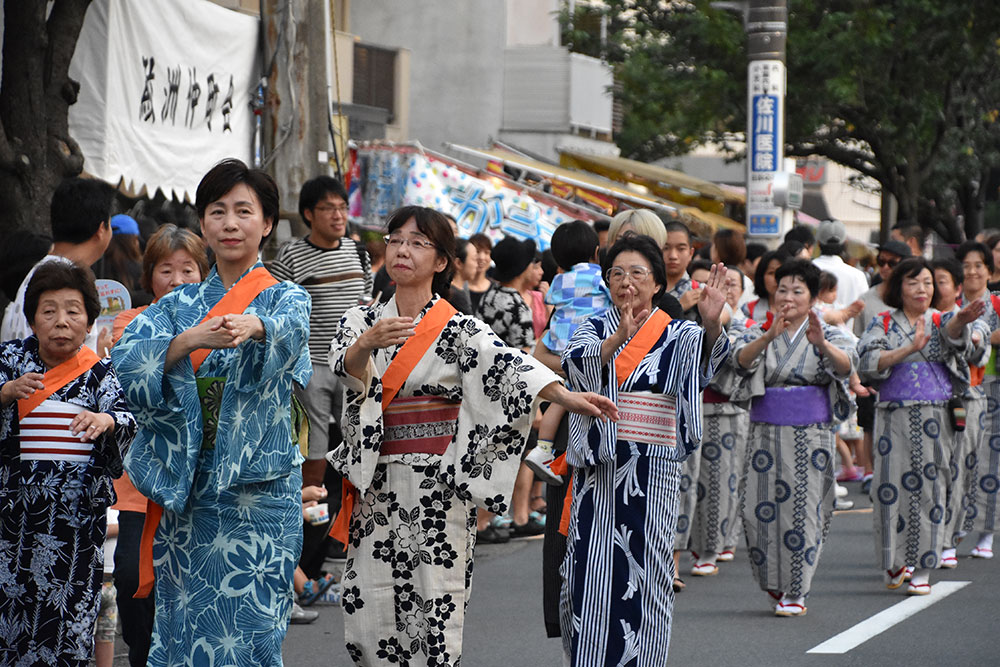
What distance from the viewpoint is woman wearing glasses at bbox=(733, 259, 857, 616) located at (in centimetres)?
776

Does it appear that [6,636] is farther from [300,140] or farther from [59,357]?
[300,140]

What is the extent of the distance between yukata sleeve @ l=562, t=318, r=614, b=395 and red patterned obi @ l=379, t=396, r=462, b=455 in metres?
0.87

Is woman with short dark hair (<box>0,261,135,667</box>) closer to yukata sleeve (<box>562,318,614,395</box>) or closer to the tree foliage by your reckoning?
yukata sleeve (<box>562,318,614,395</box>)

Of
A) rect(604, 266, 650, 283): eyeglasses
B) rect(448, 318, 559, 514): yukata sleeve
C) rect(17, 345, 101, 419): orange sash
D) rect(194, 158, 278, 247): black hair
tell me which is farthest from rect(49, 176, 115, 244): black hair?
rect(604, 266, 650, 283): eyeglasses

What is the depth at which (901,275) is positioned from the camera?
8.48 m

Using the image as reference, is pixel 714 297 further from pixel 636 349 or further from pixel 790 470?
pixel 790 470

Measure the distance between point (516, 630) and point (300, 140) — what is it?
136 inches

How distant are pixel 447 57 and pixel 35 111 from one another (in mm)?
18538

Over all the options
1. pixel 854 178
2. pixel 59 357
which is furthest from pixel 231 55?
pixel 854 178

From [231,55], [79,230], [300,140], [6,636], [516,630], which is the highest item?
[231,55]

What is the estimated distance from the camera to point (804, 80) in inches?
891

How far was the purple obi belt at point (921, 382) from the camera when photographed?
8.54 meters

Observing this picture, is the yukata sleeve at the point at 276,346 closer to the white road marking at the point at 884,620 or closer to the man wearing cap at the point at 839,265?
the white road marking at the point at 884,620

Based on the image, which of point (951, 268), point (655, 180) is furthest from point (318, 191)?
point (655, 180)
